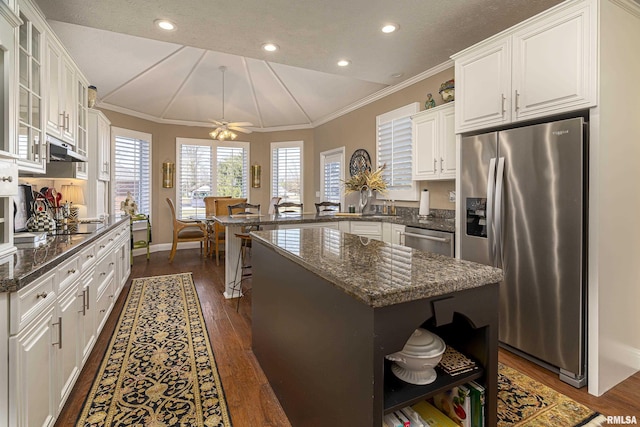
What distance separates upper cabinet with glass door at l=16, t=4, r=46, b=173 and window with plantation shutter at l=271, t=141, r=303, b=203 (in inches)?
199

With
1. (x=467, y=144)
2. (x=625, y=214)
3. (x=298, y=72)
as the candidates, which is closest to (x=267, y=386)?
(x=467, y=144)

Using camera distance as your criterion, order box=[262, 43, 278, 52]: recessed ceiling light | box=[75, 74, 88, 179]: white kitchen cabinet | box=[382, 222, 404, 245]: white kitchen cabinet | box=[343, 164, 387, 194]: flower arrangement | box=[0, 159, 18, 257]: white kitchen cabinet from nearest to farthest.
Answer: box=[0, 159, 18, 257]: white kitchen cabinet < box=[75, 74, 88, 179]: white kitchen cabinet < box=[262, 43, 278, 52]: recessed ceiling light < box=[382, 222, 404, 245]: white kitchen cabinet < box=[343, 164, 387, 194]: flower arrangement

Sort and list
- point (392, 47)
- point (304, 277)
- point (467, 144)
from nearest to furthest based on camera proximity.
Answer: point (304, 277) → point (467, 144) → point (392, 47)

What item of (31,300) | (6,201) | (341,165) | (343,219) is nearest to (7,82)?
(6,201)

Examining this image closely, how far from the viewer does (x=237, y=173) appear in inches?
284

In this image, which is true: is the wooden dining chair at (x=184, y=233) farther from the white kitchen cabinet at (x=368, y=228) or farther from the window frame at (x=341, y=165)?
the white kitchen cabinet at (x=368, y=228)

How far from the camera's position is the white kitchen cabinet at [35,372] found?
1223 millimetres

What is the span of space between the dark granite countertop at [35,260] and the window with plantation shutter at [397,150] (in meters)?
3.57

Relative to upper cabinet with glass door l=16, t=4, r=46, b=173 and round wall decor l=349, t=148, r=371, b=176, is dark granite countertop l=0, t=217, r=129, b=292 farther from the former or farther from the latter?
round wall decor l=349, t=148, r=371, b=176

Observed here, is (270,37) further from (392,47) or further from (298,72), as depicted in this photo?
(298,72)

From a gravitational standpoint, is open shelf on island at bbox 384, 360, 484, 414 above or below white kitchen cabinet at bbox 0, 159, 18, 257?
below

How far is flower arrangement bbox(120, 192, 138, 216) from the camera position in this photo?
550cm

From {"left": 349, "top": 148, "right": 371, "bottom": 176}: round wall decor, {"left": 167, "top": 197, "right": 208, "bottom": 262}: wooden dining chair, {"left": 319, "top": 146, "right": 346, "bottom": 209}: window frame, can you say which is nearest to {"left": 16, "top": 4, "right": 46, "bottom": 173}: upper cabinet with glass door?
{"left": 167, "top": 197, "right": 208, "bottom": 262}: wooden dining chair

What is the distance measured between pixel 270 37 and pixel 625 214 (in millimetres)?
3169
